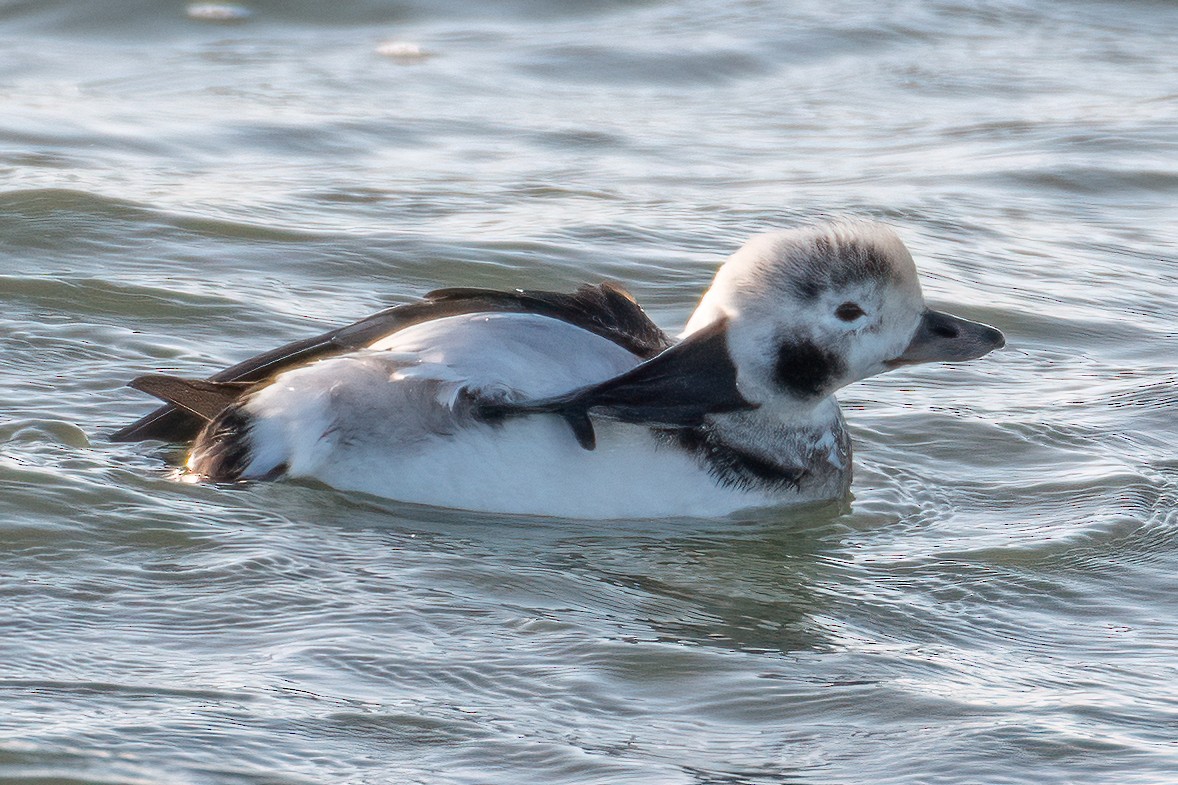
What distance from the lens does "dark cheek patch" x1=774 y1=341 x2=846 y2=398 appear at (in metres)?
4.91

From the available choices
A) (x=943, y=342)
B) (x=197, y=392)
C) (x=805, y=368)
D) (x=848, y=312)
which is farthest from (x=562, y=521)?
(x=943, y=342)

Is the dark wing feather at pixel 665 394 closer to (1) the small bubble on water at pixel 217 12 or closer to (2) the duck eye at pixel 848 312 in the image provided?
(2) the duck eye at pixel 848 312

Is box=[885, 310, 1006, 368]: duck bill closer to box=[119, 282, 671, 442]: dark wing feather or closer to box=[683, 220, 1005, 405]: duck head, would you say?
box=[683, 220, 1005, 405]: duck head

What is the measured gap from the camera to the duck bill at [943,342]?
5066 mm

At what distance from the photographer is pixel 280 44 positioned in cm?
1190

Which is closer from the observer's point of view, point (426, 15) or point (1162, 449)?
point (1162, 449)

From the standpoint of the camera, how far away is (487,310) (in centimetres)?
494

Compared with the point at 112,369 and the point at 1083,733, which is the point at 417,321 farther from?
the point at 1083,733

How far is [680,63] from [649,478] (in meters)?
7.26

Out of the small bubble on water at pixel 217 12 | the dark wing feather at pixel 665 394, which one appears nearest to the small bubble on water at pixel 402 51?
the small bubble on water at pixel 217 12

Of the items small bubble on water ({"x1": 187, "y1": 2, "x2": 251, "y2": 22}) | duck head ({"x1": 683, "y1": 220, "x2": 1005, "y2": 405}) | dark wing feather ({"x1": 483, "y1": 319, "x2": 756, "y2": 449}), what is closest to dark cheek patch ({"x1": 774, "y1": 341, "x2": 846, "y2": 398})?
duck head ({"x1": 683, "y1": 220, "x2": 1005, "y2": 405})

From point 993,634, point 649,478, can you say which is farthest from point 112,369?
point 993,634

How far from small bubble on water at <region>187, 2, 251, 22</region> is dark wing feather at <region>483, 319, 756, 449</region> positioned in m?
8.36

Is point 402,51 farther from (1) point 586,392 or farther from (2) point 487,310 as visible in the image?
(1) point 586,392
